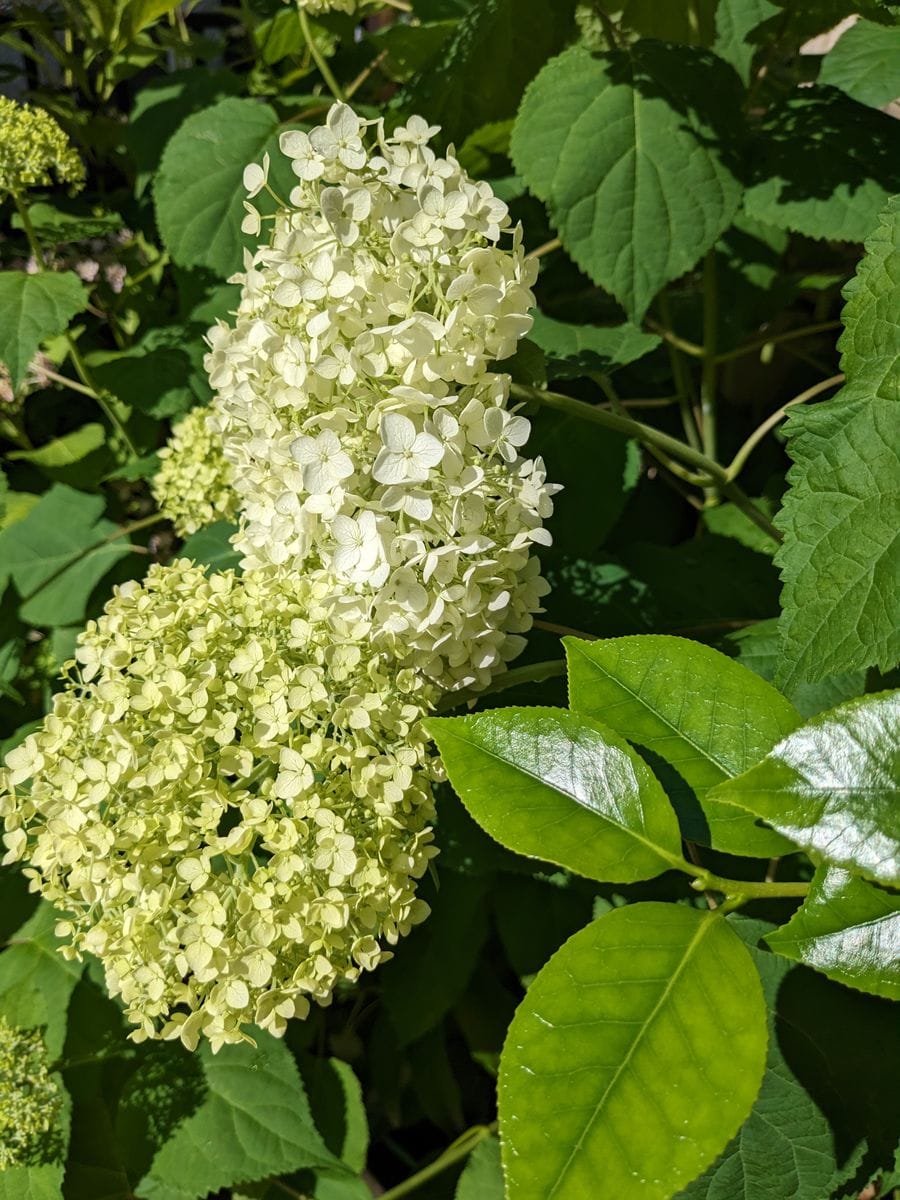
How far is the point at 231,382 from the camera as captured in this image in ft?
2.95

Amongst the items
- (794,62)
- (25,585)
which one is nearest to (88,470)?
(25,585)

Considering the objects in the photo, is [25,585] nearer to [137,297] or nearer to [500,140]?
[137,297]

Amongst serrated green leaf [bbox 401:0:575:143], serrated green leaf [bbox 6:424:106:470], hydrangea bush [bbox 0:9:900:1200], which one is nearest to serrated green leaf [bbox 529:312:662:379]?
hydrangea bush [bbox 0:9:900:1200]

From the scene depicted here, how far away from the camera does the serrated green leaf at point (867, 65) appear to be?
119 cm

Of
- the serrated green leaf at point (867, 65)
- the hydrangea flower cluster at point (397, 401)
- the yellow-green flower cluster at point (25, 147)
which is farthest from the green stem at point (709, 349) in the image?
the yellow-green flower cluster at point (25, 147)

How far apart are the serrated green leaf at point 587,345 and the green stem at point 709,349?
0.11 m

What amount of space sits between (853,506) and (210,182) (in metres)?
1.02

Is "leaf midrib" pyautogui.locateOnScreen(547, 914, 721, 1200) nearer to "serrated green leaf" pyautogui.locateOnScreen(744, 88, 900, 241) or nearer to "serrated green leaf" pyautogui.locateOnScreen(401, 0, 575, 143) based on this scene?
"serrated green leaf" pyautogui.locateOnScreen(744, 88, 900, 241)

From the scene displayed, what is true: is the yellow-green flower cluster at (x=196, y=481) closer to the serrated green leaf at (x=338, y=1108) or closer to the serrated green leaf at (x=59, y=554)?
the serrated green leaf at (x=59, y=554)

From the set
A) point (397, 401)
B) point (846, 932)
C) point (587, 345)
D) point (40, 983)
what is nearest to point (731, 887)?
point (846, 932)

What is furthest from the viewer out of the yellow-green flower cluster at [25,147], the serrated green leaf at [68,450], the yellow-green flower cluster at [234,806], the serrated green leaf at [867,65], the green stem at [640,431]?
the serrated green leaf at [68,450]

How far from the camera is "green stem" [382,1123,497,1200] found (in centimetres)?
125

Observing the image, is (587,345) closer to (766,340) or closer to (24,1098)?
(766,340)

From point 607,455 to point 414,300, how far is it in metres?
0.52
